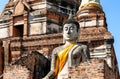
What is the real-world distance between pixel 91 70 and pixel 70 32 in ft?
3.55

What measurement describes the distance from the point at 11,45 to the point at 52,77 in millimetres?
15785

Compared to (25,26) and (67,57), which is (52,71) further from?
(25,26)

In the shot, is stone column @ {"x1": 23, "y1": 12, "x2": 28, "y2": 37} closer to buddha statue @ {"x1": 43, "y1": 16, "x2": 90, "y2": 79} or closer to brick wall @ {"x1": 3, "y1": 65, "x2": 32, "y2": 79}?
brick wall @ {"x1": 3, "y1": 65, "x2": 32, "y2": 79}

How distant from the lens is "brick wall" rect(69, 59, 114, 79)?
7041 millimetres

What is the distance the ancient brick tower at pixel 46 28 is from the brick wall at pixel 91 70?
40.4 feet

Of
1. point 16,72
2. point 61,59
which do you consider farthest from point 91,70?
point 16,72

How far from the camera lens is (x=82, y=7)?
77.3 ft

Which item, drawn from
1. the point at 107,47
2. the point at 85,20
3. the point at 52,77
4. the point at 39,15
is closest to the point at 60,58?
the point at 52,77

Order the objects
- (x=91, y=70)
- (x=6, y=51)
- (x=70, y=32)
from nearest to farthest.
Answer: (x=91, y=70) < (x=70, y=32) < (x=6, y=51)

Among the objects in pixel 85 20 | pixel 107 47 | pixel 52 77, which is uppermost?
pixel 85 20

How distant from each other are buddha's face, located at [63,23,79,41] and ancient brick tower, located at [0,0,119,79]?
11.7 meters

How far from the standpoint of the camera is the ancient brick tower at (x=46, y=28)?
2105 cm

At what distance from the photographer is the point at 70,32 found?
26.0ft

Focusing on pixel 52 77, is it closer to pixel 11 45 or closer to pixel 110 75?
pixel 110 75
